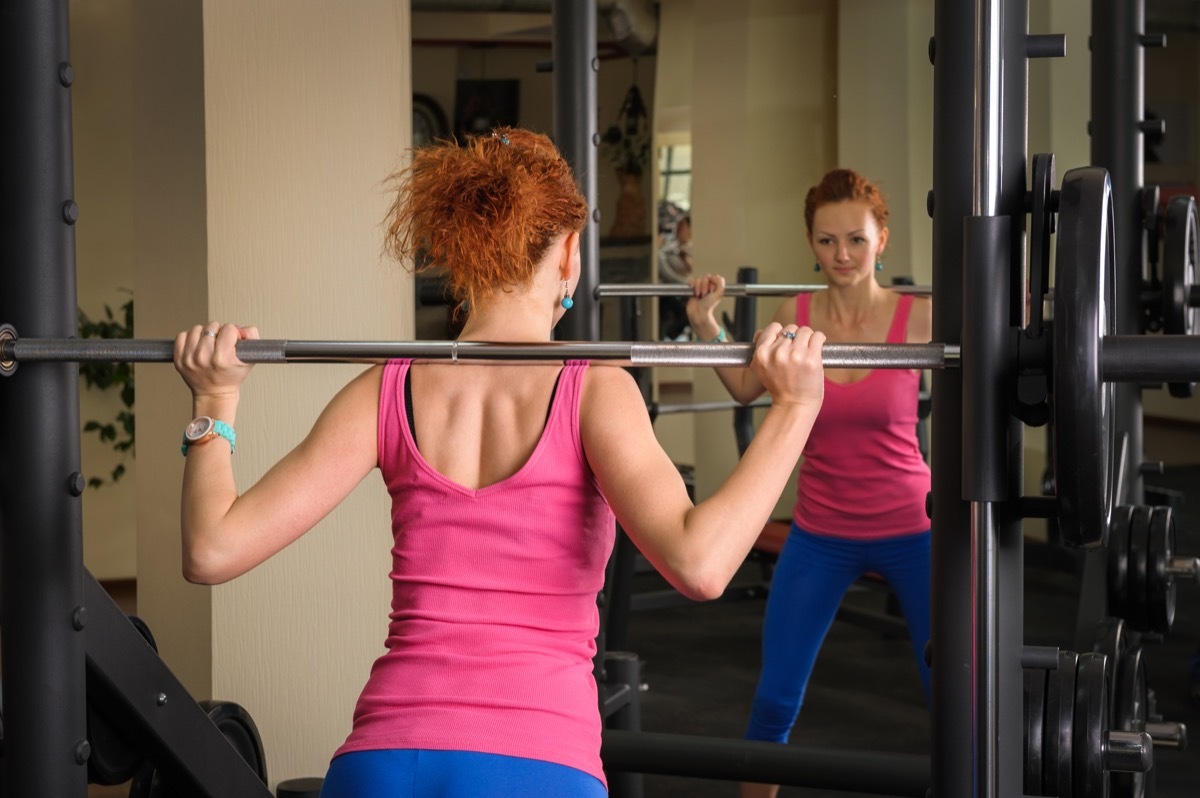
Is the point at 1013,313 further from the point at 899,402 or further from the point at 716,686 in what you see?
the point at 716,686

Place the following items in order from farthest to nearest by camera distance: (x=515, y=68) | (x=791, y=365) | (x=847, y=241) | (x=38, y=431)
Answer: (x=515, y=68), (x=847, y=241), (x=38, y=431), (x=791, y=365)

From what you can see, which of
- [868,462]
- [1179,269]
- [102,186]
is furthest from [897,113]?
[868,462]

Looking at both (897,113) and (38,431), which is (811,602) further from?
(897,113)

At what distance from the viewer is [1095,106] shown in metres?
3.67

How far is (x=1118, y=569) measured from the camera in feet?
10.5

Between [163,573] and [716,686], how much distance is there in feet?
6.95

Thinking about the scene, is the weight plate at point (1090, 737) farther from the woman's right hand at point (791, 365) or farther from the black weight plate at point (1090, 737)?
the woman's right hand at point (791, 365)

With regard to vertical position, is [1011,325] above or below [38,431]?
above

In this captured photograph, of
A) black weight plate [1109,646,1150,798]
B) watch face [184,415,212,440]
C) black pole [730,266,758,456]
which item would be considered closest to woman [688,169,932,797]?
black weight plate [1109,646,1150,798]

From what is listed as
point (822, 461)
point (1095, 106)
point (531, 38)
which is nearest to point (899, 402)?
point (822, 461)

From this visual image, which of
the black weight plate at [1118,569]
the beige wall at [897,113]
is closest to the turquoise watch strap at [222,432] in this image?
the black weight plate at [1118,569]

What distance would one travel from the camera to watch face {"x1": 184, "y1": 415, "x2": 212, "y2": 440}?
4.93 ft

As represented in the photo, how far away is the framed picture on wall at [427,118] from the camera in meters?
7.74

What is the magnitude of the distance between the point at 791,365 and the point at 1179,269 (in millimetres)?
2255
